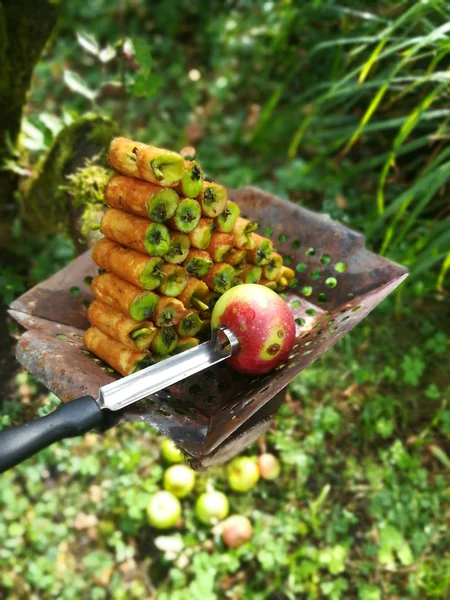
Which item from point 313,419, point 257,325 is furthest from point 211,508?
point 257,325

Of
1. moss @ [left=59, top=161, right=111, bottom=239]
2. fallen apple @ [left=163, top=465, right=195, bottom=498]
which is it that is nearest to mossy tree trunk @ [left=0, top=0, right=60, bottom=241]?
moss @ [left=59, top=161, right=111, bottom=239]

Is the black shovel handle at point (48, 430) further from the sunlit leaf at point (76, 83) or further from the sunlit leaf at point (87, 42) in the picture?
the sunlit leaf at point (87, 42)

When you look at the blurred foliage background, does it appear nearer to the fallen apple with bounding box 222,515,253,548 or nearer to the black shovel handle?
the fallen apple with bounding box 222,515,253,548

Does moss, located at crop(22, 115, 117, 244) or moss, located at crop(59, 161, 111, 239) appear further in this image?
moss, located at crop(22, 115, 117, 244)

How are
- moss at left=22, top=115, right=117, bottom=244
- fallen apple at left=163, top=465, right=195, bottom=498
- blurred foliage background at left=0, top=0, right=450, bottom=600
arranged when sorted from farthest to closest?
fallen apple at left=163, top=465, right=195, bottom=498 → blurred foliage background at left=0, top=0, right=450, bottom=600 → moss at left=22, top=115, right=117, bottom=244

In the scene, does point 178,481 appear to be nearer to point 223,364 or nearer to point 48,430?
point 223,364
